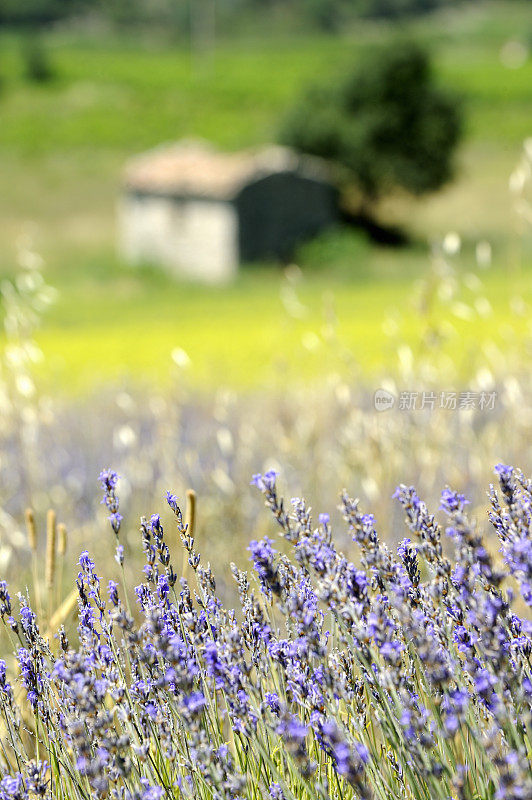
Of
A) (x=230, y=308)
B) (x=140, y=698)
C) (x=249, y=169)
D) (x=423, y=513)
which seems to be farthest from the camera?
(x=249, y=169)

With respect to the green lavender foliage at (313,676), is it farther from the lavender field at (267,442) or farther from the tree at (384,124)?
the tree at (384,124)

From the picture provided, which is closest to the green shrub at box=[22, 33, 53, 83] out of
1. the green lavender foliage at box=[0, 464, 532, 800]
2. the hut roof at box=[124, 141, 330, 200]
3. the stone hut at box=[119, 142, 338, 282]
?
the hut roof at box=[124, 141, 330, 200]

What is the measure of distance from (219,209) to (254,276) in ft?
9.27

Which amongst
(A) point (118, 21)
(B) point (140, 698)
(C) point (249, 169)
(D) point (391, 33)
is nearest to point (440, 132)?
(D) point (391, 33)

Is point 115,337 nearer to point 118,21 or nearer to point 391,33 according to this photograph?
point 391,33

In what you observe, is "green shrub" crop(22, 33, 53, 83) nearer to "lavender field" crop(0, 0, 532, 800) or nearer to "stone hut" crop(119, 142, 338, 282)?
"lavender field" crop(0, 0, 532, 800)

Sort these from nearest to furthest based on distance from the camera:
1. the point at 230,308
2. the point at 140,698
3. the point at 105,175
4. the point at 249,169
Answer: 1. the point at 140,698
2. the point at 230,308
3. the point at 249,169
4. the point at 105,175

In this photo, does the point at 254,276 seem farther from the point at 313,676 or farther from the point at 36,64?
the point at 36,64

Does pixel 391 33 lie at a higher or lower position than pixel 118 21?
lower

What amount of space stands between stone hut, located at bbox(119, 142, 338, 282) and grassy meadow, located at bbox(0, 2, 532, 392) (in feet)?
3.52

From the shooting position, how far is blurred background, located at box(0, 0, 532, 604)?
4398 mm

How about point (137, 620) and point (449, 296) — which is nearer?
point (137, 620)

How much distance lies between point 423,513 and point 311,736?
0.60 m

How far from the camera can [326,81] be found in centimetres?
4344
